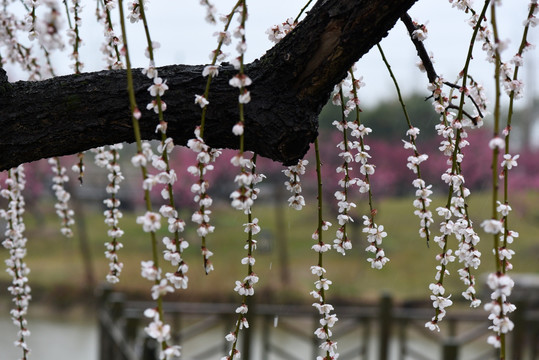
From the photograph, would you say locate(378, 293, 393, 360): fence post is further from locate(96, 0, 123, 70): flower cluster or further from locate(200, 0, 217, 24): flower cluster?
locate(200, 0, 217, 24): flower cluster

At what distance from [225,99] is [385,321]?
3988mm

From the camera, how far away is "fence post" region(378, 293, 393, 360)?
182 inches

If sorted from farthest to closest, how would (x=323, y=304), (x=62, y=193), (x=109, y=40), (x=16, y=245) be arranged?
(x=62, y=193) < (x=16, y=245) < (x=109, y=40) < (x=323, y=304)

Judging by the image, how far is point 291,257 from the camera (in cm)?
933

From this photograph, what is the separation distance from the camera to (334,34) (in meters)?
0.94

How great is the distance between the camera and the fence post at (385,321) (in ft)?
15.2

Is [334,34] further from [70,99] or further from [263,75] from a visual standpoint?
[70,99]

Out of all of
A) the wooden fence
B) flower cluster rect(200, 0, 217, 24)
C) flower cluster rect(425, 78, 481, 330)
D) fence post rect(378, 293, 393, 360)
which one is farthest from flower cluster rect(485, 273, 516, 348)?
fence post rect(378, 293, 393, 360)

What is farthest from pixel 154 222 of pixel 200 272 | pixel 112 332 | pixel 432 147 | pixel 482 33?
pixel 432 147

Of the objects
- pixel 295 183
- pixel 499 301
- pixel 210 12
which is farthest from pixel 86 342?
pixel 499 301

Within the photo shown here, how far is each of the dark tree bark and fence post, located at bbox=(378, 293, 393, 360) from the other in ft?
12.5

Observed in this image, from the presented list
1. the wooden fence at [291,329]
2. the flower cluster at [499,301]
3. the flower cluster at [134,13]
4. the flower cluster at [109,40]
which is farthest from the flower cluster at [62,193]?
the wooden fence at [291,329]

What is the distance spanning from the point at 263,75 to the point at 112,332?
3633 mm

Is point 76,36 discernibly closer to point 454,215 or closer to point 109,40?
point 109,40
